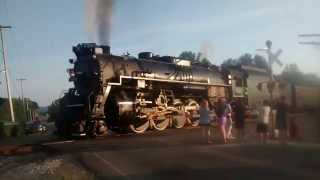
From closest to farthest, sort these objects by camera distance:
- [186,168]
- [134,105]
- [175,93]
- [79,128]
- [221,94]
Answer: [186,168] < [79,128] < [134,105] < [175,93] < [221,94]

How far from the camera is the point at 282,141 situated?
1869 cm

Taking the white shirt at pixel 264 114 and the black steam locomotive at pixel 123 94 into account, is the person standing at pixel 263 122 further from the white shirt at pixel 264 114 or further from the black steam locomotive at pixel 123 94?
the black steam locomotive at pixel 123 94

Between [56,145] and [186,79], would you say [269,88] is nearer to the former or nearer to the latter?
[186,79]

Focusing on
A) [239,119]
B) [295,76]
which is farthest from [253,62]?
[239,119]

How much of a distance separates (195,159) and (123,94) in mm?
11410

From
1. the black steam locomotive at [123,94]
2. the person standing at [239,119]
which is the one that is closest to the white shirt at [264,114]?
the person standing at [239,119]

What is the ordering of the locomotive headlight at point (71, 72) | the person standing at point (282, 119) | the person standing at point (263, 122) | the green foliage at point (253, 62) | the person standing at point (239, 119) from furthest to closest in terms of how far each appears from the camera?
the green foliage at point (253, 62) < the locomotive headlight at point (71, 72) < the person standing at point (239, 119) < the person standing at point (263, 122) < the person standing at point (282, 119)

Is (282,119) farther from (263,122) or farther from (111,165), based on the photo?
(111,165)

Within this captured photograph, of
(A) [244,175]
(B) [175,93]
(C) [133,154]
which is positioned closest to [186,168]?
(A) [244,175]

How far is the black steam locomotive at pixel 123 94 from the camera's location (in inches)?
1004

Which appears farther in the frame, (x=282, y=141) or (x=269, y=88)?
(x=269, y=88)

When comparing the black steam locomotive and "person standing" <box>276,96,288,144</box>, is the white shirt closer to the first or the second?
"person standing" <box>276,96,288,144</box>

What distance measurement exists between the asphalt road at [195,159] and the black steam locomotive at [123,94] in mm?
4207

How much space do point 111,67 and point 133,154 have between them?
938 centimetres
